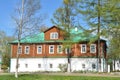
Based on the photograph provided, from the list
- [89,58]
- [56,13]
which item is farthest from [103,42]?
[56,13]

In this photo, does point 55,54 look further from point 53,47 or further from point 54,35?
point 54,35

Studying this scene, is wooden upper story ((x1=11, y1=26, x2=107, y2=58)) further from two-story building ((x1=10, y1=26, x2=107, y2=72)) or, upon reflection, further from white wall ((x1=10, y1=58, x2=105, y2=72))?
white wall ((x1=10, y1=58, x2=105, y2=72))

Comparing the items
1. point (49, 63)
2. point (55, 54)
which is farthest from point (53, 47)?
point (49, 63)

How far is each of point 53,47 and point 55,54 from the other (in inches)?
65.8

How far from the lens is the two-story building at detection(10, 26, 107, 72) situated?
210 feet

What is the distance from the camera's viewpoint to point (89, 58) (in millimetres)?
64375

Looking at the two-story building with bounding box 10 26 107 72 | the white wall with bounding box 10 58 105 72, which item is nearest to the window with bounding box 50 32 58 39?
the two-story building with bounding box 10 26 107 72

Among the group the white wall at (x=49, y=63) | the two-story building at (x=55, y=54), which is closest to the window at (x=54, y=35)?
the two-story building at (x=55, y=54)

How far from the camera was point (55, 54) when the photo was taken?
219 feet

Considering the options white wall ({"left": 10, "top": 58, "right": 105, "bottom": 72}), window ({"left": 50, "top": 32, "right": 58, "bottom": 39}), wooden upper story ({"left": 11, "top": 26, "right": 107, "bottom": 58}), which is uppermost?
window ({"left": 50, "top": 32, "right": 58, "bottom": 39})

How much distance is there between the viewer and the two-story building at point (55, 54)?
64062 millimetres

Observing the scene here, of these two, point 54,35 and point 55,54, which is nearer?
point 55,54

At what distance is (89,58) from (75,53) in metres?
3.21

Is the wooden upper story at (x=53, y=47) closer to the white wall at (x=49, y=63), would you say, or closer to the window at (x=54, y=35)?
the window at (x=54, y=35)
